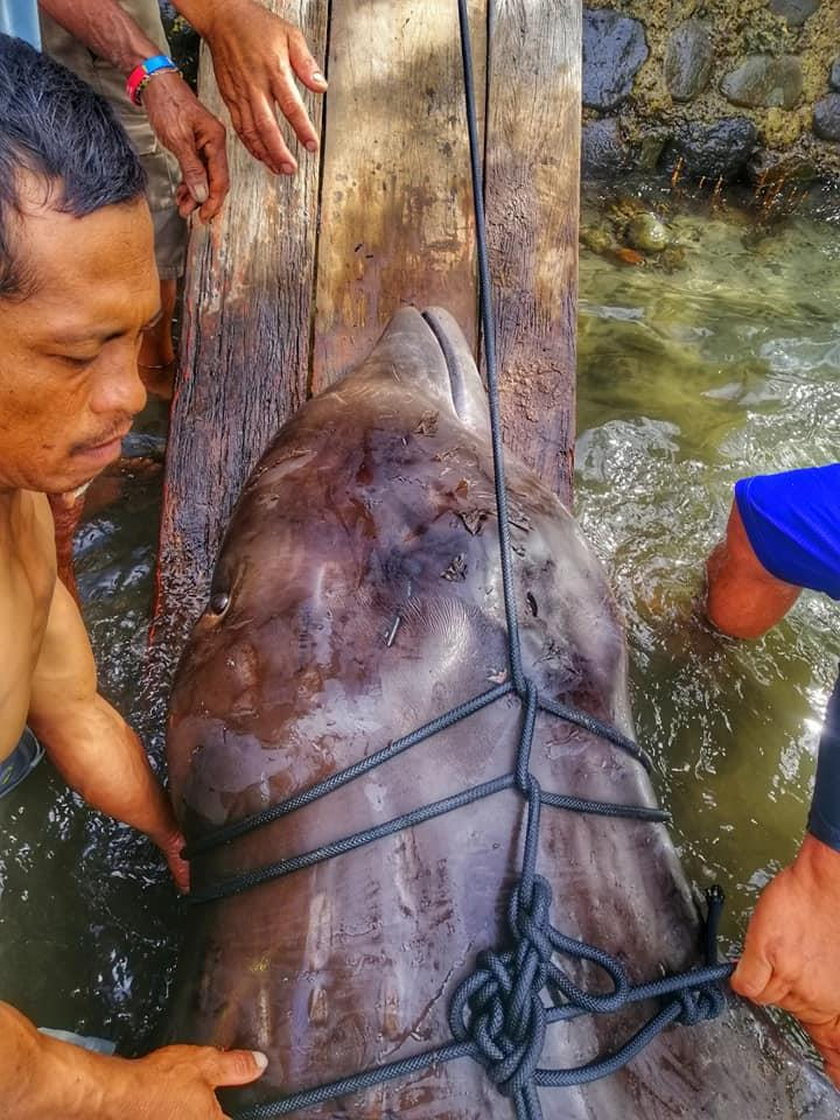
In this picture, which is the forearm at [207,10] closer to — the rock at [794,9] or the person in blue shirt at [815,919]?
the person in blue shirt at [815,919]

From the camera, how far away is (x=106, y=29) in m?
3.19

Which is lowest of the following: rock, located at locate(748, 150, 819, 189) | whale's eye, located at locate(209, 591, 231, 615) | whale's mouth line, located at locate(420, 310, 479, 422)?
whale's eye, located at locate(209, 591, 231, 615)

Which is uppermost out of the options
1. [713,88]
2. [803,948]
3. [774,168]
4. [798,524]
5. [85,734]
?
[713,88]

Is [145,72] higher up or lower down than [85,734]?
higher up

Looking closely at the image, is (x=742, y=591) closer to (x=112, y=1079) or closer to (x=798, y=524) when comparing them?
(x=798, y=524)

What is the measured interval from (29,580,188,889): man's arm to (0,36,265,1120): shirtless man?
0.55ft

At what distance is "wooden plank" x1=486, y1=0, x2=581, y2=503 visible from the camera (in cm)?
329

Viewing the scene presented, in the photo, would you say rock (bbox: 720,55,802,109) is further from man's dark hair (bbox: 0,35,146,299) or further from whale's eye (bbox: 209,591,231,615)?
man's dark hair (bbox: 0,35,146,299)

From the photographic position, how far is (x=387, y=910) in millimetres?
1678

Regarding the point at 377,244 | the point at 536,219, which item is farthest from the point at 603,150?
the point at 377,244

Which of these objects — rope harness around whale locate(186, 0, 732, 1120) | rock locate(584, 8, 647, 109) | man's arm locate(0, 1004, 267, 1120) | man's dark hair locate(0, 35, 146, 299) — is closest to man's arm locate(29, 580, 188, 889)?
rope harness around whale locate(186, 0, 732, 1120)

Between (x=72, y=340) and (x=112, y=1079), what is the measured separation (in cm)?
122

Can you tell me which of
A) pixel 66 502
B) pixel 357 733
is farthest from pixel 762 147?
pixel 357 733

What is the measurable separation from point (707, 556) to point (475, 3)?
8.09 ft
